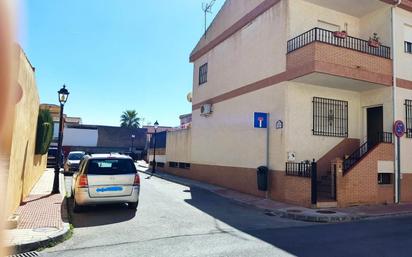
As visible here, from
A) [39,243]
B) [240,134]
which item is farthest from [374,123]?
[39,243]

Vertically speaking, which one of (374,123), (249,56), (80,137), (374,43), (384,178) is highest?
(249,56)

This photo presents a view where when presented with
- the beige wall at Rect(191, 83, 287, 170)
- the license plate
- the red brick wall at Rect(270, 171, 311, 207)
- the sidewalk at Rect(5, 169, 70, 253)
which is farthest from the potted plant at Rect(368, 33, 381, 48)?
the sidewalk at Rect(5, 169, 70, 253)

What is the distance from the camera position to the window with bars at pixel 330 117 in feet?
46.6

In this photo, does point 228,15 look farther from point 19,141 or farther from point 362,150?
point 19,141

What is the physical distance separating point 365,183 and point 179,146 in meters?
14.5

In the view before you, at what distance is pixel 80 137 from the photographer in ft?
165

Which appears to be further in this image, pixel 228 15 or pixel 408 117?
pixel 228 15

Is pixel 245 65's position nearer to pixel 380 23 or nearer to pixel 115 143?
pixel 380 23

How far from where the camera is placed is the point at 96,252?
6355 mm

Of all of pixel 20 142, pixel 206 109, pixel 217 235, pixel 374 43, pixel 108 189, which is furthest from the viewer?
pixel 206 109

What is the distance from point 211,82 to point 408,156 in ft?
36.0

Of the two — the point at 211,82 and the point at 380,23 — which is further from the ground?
the point at 380,23

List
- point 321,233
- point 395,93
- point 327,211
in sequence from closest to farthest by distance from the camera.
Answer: point 321,233 → point 327,211 → point 395,93

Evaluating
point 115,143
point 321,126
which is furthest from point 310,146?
point 115,143
